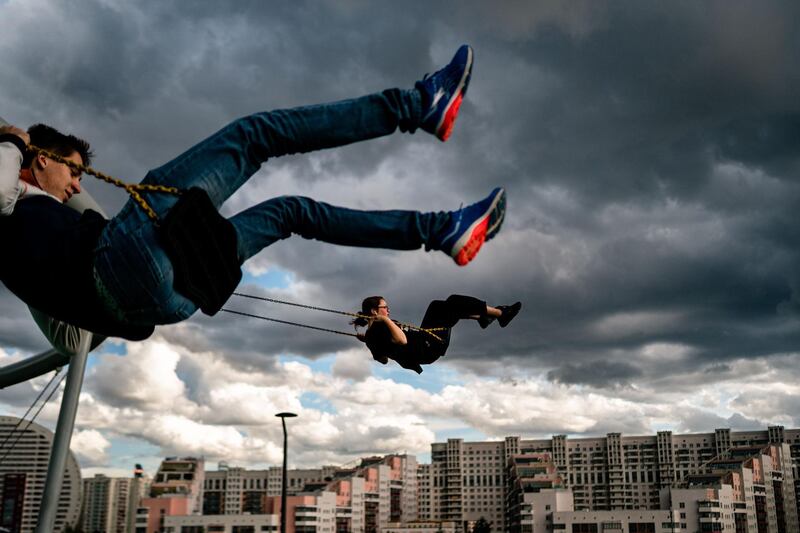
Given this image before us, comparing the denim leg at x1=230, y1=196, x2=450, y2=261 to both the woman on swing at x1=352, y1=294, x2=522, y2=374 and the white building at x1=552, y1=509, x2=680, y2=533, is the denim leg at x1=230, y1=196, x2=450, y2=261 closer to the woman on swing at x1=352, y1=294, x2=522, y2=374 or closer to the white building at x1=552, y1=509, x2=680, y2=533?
the woman on swing at x1=352, y1=294, x2=522, y2=374

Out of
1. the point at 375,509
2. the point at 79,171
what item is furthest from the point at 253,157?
the point at 375,509

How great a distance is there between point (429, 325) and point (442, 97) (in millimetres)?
3491

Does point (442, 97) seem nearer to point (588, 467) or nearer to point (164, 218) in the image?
point (164, 218)

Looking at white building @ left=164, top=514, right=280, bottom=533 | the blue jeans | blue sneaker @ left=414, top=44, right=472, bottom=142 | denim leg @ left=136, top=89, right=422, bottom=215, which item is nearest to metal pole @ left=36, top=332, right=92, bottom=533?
the blue jeans

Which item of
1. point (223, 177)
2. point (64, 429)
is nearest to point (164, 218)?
point (223, 177)

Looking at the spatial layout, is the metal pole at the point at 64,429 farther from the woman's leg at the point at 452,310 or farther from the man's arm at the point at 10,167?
the man's arm at the point at 10,167

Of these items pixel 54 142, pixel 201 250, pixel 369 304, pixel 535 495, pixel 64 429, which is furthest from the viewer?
pixel 535 495

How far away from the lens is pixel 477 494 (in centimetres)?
15275

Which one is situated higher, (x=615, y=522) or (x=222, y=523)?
(x=615, y=522)

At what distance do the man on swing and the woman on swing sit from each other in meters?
2.62

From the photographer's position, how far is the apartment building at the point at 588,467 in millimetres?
143000

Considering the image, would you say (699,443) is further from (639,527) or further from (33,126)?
(33,126)

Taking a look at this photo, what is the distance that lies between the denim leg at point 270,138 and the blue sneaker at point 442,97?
0.19 meters

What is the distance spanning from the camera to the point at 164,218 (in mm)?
3314
